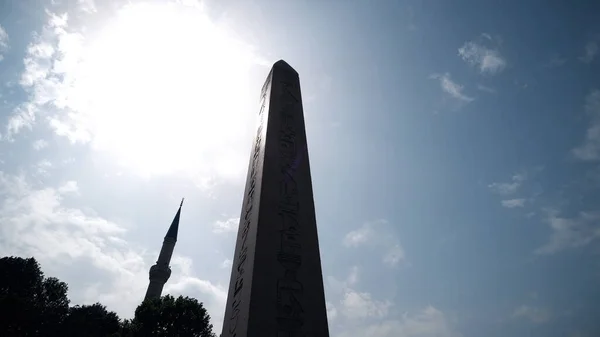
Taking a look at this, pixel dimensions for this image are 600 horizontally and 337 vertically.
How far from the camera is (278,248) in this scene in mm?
4102

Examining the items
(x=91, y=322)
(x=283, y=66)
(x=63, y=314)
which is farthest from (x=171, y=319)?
(x=283, y=66)

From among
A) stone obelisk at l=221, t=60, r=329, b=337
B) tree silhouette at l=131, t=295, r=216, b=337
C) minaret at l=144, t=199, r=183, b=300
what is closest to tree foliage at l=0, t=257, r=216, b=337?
tree silhouette at l=131, t=295, r=216, b=337

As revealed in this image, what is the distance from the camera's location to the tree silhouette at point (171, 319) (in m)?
18.5

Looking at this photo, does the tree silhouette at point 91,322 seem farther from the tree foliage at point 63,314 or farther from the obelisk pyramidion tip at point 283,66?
the obelisk pyramidion tip at point 283,66

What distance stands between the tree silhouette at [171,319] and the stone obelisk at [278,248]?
1718cm

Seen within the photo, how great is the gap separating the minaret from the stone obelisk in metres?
24.9

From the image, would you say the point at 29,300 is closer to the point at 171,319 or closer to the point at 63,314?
the point at 63,314

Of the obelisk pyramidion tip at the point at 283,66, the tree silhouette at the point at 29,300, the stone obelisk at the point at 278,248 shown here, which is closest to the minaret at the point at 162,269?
the tree silhouette at the point at 29,300

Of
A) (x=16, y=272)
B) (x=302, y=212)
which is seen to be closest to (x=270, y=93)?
(x=302, y=212)

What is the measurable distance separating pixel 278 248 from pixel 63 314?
2571cm

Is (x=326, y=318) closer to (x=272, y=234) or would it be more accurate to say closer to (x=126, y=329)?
(x=272, y=234)

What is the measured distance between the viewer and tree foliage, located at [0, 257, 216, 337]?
60.7ft

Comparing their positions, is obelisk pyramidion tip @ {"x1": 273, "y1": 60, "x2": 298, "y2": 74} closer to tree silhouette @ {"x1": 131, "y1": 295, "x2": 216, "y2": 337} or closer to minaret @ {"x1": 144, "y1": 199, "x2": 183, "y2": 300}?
tree silhouette @ {"x1": 131, "y1": 295, "x2": 216, "y2": 337}

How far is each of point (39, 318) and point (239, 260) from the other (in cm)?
2348
